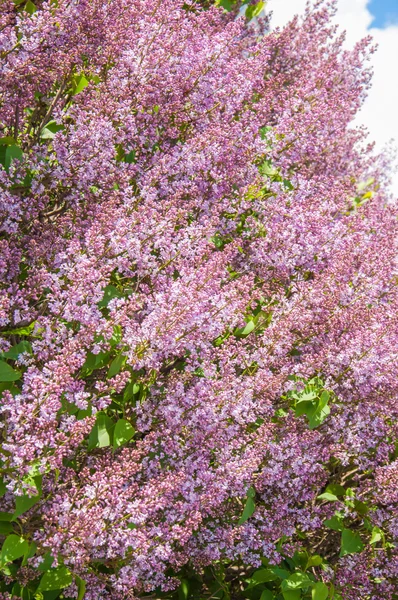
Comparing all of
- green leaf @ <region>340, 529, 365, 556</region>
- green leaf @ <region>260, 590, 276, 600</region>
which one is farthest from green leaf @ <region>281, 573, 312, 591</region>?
green leaf @ <region>340, 529, 365, 556</region>

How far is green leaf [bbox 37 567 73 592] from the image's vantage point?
3.18m

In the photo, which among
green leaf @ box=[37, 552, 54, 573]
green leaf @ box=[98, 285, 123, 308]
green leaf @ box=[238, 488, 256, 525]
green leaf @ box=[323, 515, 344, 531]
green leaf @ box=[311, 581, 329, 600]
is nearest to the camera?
green leaf @ box=[37, 552, 54, 573]

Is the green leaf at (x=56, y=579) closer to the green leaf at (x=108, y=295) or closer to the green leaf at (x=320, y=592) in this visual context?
the green leaf at (x=108, y=295)

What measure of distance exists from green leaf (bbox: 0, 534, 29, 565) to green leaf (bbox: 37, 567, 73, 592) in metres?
0.30

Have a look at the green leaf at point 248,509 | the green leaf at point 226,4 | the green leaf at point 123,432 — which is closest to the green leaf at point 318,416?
the green leaf at point 248,509

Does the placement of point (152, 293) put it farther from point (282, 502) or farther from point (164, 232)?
point (282, 502)

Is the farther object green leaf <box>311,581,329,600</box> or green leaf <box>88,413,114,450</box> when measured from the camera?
green leaf <box>311,581,329,600</box>

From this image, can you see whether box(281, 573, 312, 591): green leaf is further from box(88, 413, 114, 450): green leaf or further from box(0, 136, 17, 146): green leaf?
box(0, 136, 17, 146): green leaf

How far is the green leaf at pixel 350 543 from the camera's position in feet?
13.9

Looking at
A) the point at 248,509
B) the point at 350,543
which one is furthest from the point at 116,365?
the point at 350,543

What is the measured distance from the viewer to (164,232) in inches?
140

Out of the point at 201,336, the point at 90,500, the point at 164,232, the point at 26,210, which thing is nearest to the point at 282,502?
the point at 201,336

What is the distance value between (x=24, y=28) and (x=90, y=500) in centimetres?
240

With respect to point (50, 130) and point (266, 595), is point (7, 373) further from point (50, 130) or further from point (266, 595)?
point (266, 595)
